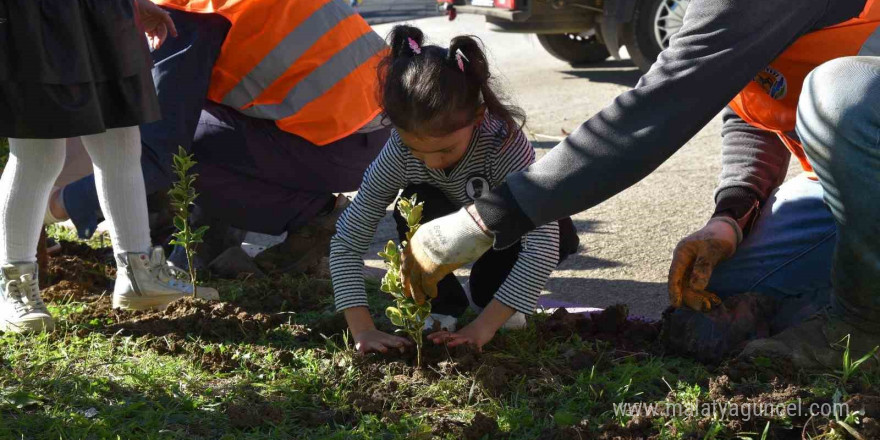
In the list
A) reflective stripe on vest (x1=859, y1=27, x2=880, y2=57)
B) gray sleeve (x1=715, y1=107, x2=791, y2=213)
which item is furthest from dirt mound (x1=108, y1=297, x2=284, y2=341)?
reflective stripe on vest (x1=859, y1=27, x2=880, y2=57)

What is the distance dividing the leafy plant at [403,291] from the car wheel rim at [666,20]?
222 inches

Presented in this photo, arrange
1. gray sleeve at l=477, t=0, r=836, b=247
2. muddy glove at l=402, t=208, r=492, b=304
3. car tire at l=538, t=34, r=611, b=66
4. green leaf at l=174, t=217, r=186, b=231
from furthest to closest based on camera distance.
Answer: car tire at l=538, t=34, r=611, b=66 → green leaf at l=174, t=217, r=186, b=231 → muddy glove at l=402, t=208, r=492, b=304 → gray sleeve at l=477, t=0, r=836, b=247

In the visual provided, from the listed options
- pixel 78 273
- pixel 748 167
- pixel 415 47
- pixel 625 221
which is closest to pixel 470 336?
pixel 415 47

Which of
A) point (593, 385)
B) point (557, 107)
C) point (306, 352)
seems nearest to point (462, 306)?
point (306, 352)

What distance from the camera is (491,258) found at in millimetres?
3082

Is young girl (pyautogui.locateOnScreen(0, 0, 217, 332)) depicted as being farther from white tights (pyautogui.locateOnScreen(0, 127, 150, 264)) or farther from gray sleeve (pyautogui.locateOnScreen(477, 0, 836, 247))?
gray sleeve (pyautogui.locateOnScreen(477, 0, 836, 247))

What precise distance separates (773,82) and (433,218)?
1.07 metres

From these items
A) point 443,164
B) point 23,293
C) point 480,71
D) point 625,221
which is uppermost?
point 480,71

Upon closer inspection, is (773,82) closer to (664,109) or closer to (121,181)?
(664,109)

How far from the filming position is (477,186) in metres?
2.88

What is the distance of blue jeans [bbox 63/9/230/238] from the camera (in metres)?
3.44

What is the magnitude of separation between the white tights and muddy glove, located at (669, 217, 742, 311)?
166cm

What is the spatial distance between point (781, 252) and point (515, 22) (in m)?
5.66

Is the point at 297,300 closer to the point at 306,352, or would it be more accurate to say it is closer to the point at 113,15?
the point at 306,352
